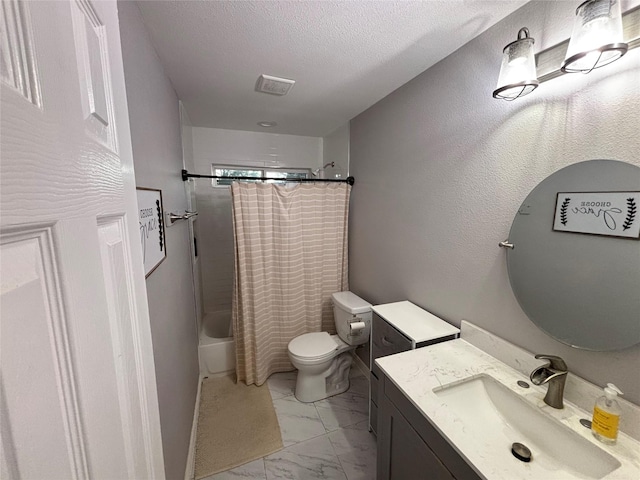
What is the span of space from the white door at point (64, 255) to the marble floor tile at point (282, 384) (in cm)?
175

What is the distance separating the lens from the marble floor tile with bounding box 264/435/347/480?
1476 mm

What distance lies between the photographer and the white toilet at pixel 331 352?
193 cm

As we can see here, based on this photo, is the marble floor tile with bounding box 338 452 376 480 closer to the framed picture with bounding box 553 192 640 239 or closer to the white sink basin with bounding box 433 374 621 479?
the white sink basin with bounding box 433 374 621 479

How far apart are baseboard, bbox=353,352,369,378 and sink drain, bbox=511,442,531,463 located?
1.50m

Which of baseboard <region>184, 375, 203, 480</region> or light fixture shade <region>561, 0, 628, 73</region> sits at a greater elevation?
light fixture shade <region>561, 0, 628, 73</region>

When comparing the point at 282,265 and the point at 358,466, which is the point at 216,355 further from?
the point at 358,466

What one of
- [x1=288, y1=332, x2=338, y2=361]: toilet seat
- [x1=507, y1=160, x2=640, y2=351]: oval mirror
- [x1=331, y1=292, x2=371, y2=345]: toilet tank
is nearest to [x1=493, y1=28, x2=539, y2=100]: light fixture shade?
[x1=507, y1=160, x2=640, y2=351]: oval mirror

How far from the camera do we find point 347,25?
113 cm

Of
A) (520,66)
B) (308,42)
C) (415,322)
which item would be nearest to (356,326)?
(415,322)

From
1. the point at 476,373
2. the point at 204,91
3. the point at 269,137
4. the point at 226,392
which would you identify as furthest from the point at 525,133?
the point at 226,392

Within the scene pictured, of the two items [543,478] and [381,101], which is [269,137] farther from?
[543,478]

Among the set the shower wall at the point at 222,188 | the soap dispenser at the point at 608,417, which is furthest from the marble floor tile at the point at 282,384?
the soap dispenser at the point at 608,417

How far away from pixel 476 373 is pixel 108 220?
136 centimetres

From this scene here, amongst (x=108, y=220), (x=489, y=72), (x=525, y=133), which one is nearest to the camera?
(x=108, y=220)
